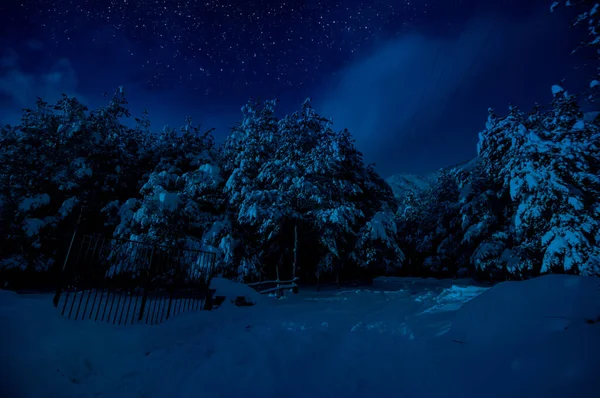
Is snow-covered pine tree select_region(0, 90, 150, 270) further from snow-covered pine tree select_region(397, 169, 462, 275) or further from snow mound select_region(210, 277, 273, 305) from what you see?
snow-covered pine tree select_region(397, 169, 462, 275)

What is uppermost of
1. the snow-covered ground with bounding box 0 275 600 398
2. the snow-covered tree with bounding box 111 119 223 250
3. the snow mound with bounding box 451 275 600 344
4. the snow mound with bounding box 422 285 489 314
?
the snow-covered tree with bounding box 111 119 223 250

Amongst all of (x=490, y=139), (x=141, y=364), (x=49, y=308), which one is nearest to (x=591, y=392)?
(x=141, y=364)

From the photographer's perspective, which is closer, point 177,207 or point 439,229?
point 177,207

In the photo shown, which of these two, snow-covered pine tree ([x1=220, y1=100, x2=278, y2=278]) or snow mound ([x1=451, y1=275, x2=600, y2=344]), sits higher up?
snow-covered pine tree ([x1=220, y1=100, x2=278, y2=278])

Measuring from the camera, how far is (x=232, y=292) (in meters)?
8.97

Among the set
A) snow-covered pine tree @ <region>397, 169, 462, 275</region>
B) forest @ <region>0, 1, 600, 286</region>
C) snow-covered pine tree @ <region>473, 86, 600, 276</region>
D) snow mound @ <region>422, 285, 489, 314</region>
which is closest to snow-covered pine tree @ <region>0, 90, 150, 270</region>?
forest @ <region>0, 1, 600, 286</region>

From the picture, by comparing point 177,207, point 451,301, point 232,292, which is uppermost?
point 177,207

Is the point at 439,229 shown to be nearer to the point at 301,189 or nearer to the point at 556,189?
the point at 556,189

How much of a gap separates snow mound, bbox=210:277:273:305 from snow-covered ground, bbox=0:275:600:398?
269cm

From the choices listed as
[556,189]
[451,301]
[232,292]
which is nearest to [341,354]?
[451,301]

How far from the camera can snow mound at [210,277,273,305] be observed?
886cm

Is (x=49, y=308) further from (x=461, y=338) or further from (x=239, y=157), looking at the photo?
(x=239, y=157)

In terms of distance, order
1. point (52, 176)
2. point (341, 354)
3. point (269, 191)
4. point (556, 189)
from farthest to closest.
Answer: point (52, 176)
point (269, 191)
point (556, 189)
point (341, 354)

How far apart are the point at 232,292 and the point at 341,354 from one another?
558 cm
